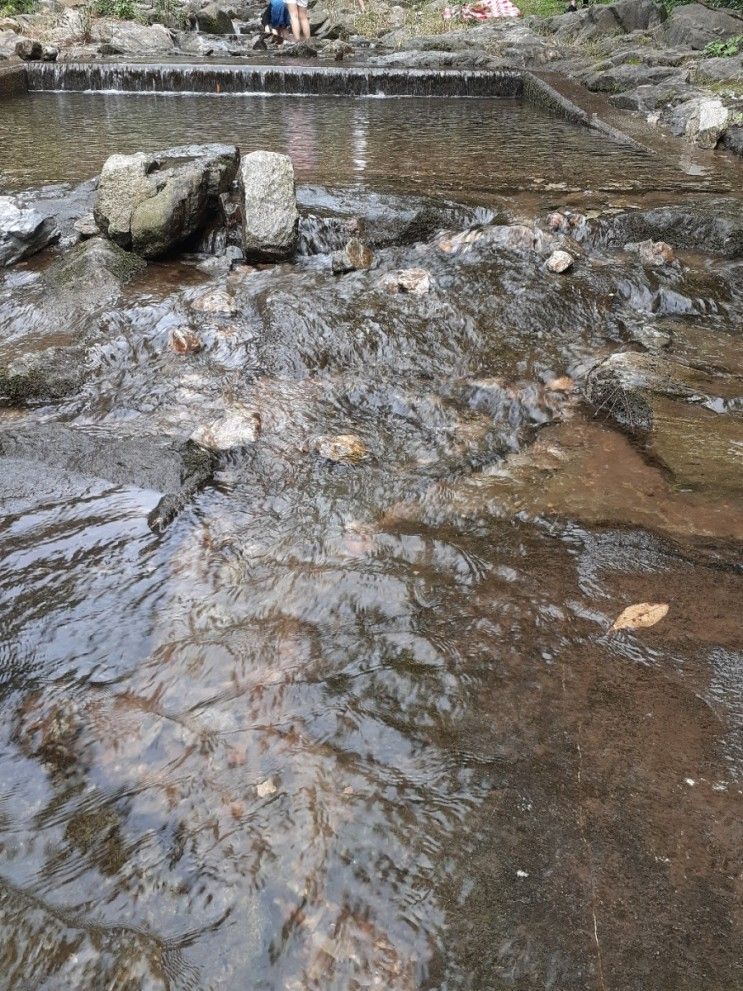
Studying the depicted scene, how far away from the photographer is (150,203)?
20.0ft

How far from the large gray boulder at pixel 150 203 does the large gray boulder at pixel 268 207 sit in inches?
19.7

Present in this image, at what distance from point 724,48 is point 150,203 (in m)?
12.4

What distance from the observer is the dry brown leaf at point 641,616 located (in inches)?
105

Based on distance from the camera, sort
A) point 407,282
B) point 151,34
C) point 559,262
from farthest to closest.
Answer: point 151,34
point 559,262
point 407,282

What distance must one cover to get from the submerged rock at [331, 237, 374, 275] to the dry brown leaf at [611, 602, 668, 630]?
4.10 meters

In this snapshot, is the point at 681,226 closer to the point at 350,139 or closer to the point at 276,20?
the point at 350,139

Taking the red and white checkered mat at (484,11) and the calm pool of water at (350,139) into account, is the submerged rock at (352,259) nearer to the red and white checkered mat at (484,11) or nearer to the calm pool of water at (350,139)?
the calm pool of water at (350,139)

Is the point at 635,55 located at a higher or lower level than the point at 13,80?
higher

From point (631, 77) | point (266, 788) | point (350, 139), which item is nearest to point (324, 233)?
point (350, 139)

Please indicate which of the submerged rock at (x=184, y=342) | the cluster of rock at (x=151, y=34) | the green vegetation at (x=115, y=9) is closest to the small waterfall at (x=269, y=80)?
the cluster of rock at (x=151, y=34)

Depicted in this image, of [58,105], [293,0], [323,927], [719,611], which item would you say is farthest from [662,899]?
[293,0]

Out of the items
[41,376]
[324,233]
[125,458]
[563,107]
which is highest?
[563,107]

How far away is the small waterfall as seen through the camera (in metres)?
13.9

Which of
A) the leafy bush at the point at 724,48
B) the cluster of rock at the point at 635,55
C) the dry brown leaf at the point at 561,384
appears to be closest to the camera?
the dry brown leaf at the point at 561,384
